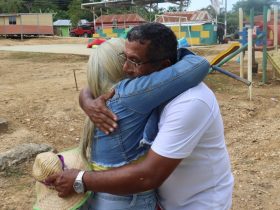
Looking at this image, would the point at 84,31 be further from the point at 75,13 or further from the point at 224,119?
the point at 224,119

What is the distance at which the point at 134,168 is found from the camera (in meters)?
1.51

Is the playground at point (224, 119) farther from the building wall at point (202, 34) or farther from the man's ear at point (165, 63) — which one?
the building wall at point (202, 34)

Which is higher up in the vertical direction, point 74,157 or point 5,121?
point 74,157

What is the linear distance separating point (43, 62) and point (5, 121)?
338 inches

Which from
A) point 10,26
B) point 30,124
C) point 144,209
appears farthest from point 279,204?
point 10,26

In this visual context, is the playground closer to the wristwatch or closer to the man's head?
the wristwatch

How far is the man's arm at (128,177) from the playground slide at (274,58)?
7.50m

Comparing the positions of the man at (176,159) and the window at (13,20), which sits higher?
the window at (13,20)

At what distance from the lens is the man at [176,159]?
1.47m

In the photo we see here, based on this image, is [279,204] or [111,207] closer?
[111,207]

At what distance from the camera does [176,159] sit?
1.48m

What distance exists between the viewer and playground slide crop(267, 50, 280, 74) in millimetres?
8713

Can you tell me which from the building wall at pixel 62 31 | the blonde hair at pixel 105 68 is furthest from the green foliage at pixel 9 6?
the blonde hair at pixel 105 68

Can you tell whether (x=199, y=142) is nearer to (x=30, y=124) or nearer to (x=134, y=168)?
(x=134, y=168)
